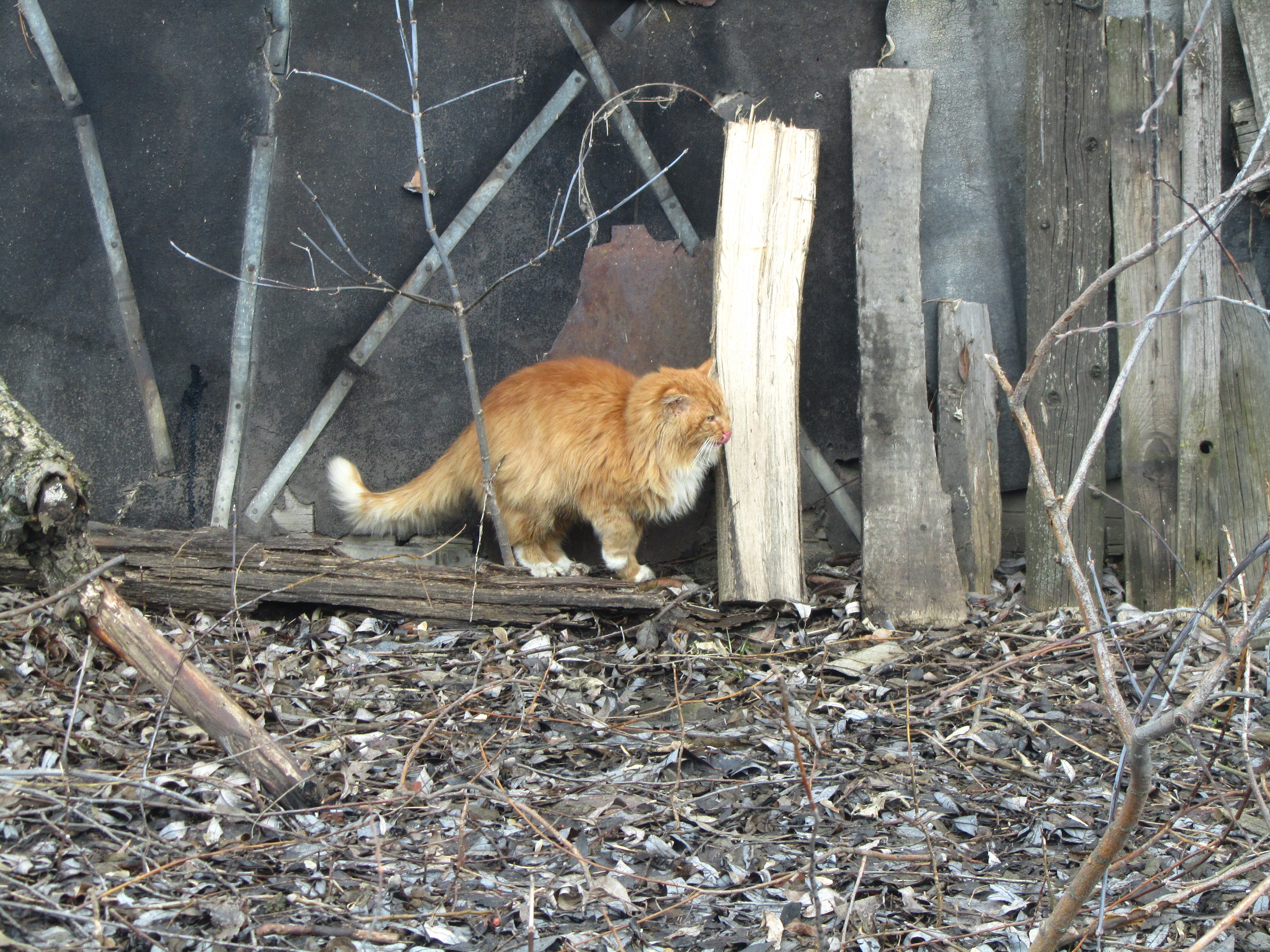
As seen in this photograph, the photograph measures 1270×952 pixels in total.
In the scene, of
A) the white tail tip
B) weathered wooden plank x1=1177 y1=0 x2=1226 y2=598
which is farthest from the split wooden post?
the white tail tip

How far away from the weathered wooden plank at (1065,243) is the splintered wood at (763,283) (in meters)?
1.02

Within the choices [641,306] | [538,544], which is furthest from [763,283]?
[538,544]

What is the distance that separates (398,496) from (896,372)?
2.35 metres

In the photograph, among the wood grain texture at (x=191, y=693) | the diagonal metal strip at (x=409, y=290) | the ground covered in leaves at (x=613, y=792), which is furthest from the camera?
the diagonal metal strip at (x=409, y=290)

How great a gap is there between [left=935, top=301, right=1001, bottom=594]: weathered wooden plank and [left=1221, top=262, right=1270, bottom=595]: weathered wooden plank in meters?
0.93

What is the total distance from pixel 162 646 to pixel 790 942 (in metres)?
1.79

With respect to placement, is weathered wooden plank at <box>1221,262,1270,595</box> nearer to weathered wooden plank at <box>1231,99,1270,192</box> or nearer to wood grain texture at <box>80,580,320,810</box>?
weathered wooden plank at <box>1231,99,1270,192</box>

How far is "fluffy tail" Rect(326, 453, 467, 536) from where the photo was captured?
440 cm

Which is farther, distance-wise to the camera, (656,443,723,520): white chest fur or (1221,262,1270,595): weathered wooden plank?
(656,443,723,520): white chest fur

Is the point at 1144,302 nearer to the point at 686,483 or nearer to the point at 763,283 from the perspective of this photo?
the point at 763,283

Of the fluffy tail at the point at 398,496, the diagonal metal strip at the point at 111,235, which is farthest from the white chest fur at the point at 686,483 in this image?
the diagonal metal strip at the point at 111,235

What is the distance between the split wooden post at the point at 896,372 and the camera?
4.12 meters

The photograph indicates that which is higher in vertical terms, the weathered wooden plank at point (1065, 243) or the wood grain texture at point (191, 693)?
the weathered wooden plank at point (1065, 243)

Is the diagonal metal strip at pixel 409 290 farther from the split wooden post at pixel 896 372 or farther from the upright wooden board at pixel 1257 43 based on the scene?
the upright wooden board at pixel 1257 43
